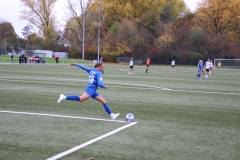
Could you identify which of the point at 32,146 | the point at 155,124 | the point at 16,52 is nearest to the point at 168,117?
the point at 155,124

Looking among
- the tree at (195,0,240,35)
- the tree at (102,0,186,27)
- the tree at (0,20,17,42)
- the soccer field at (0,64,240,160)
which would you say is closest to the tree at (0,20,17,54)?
the tree at (0,20,17,42)

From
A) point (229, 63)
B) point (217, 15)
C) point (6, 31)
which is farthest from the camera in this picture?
point (6, 31)

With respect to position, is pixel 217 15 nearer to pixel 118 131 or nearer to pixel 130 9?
pixel 130 9

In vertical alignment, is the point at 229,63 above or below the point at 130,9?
below

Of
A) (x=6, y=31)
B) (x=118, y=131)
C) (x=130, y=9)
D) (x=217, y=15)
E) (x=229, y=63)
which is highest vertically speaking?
(x=130, y=9)

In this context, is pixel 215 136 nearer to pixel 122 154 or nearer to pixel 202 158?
pixel 202 158

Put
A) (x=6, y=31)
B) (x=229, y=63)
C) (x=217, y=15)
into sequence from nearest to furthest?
(x=229, y=63) < (x=217, y=15) < (x=6, y=31)

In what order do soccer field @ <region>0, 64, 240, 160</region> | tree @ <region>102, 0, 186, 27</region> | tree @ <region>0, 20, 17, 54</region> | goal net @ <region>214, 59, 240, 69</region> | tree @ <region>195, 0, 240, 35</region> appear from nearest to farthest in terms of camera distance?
soccer field @ <region>0, 64, 240, 160</region>
goal net @ <region>214, 59, 240, 69</region>
tree @ <region>195, 0, 240, 35</region>
tree @ <region>102, 0, 186, 27</region>
tree @ <region>0, 20, 17, 54</region>

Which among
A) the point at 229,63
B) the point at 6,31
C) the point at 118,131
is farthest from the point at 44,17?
the point at 118,131

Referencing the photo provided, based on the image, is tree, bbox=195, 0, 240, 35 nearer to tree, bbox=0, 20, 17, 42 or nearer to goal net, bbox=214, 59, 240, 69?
goal net, bbox=214, 59, 240, 69

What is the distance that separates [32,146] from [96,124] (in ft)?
7.79

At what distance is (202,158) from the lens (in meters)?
5.70

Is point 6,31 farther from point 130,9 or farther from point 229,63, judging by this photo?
point 229,63

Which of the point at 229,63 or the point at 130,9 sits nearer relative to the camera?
the point at 229,63
